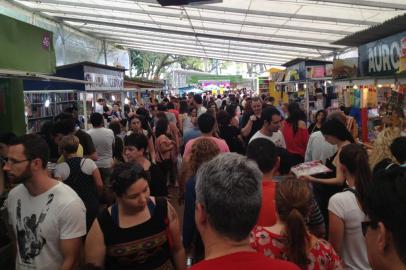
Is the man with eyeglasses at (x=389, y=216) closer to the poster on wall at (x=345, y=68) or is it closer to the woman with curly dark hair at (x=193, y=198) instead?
the woman with curly dark hair at (x=193, y=198)

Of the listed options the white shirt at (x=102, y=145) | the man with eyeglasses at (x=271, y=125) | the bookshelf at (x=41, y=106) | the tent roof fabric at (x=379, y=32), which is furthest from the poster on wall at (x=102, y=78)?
the tent roof fabric at (x=379, y=32)

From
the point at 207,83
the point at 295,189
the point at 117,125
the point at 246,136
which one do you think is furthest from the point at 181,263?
the point at 207,83

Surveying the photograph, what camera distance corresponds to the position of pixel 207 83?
118 feet

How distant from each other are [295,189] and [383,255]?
970 millimetres

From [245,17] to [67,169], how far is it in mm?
9180

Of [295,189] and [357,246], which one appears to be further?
[357,246]

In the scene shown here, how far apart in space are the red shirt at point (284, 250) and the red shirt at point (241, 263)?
0.80 m

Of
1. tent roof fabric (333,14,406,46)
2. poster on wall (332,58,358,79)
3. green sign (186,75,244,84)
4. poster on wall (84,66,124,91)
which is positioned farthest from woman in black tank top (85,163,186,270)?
green sign (186,75,244,84)

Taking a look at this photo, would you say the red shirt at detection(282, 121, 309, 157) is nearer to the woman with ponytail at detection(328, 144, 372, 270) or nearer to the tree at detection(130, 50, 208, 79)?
the woman with ponytail at detection(328, 144, 372, 270)

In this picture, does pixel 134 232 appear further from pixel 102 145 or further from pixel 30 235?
pixel 102 145

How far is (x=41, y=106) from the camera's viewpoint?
9.52 m

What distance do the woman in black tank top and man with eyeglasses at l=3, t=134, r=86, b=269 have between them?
26 centimetres

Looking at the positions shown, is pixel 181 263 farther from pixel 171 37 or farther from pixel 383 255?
pixel 171 37

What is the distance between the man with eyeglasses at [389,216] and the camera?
54.0 inches
